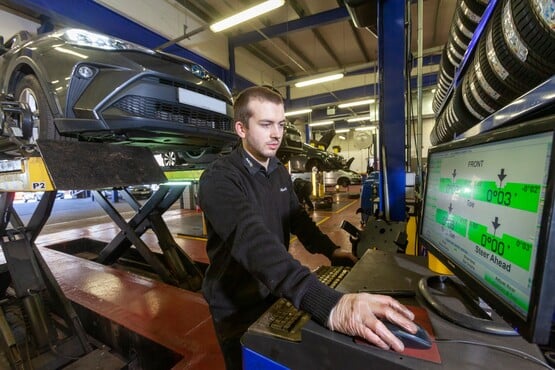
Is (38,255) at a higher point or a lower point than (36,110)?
lower

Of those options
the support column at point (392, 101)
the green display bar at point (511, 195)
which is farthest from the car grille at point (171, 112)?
the green display bar at point (511, 195)

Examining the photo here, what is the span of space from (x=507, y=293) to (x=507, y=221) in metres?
0.13

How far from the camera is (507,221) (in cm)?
53

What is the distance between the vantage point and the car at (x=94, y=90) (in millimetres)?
1541

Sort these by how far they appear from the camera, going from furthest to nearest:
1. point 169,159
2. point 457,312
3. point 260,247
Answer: point 169,159 → point 260,247 → point 457,312

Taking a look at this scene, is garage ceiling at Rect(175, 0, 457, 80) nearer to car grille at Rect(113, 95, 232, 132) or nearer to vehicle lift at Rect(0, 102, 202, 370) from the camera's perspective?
car grille at Rect(113, 95, 232, 132)

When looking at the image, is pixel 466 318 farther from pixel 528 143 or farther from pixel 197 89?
pixel 197 89

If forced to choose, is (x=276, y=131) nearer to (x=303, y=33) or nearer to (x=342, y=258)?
(x=342, y=258)

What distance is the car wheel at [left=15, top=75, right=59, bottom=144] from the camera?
1.57m

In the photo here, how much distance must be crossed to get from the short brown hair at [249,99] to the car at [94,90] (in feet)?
2.74

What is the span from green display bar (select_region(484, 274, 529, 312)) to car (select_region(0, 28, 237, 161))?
173 centimetres

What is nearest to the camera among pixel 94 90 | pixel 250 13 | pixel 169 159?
pixel 94 90

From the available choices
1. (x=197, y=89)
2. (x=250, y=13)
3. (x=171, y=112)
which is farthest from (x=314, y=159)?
(x=171, y=112)

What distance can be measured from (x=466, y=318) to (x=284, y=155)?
14.0ft
